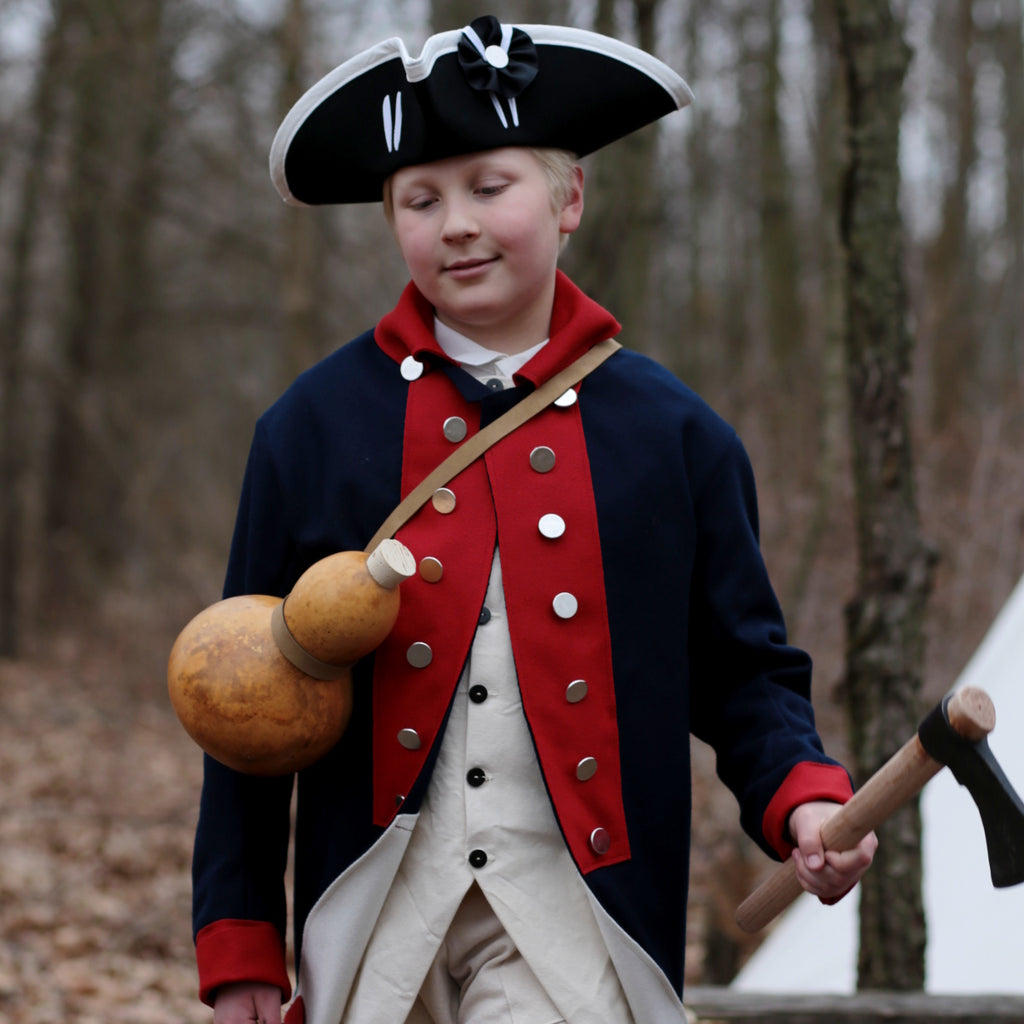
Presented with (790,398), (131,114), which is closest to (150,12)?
(131,114)

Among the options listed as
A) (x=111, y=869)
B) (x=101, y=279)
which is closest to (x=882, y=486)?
(x=111, y=869)

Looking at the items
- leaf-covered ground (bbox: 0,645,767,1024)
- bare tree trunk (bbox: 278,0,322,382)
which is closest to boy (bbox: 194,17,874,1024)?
leaf-covered ground (bbox: 0,645,767,1024)

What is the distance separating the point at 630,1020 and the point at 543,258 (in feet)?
3.70

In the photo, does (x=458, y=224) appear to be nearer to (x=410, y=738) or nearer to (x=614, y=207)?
(x=410, y=738)

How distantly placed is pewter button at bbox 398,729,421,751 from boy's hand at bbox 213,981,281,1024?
0.43 metres

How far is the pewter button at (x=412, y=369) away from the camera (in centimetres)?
204

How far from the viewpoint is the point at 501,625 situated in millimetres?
1924

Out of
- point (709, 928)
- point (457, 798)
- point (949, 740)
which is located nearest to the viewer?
point (949, 740)

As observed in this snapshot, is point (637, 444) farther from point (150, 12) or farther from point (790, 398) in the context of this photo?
point (150, 12)

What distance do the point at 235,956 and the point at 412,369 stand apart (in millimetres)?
912

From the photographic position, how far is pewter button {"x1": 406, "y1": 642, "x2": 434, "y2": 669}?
1.88 metres

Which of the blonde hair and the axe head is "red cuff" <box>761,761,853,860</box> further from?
the blonde hair

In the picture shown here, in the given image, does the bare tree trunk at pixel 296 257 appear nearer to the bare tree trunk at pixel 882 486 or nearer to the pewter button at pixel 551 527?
the bare tree trunk at pixel 882 486

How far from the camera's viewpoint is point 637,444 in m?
2.00
